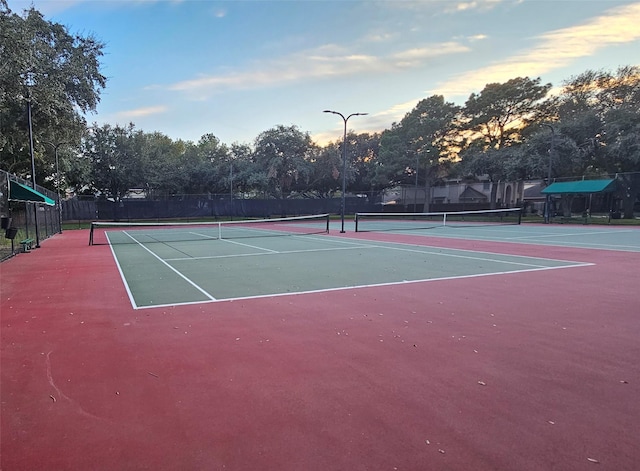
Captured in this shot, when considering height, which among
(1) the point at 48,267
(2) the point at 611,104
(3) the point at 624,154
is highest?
(2) the point at 611,104

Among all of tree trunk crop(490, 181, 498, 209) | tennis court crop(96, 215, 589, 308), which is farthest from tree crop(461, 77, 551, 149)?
tennis court crop(96, 215, 589, 308)

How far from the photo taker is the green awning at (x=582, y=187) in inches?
1166

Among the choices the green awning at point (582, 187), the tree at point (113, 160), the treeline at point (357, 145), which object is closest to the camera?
the treeline at point (357, 145)

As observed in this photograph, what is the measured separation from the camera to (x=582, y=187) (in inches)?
1201

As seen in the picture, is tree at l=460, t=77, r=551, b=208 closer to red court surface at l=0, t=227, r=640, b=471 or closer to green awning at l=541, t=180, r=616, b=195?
green awning at l=541, t=180, r=616, b=195

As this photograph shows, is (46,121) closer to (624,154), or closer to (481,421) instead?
(481,421)

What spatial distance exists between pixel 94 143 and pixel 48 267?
103 ft

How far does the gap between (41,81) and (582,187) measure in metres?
34.8

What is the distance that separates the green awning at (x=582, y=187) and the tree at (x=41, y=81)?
106ft

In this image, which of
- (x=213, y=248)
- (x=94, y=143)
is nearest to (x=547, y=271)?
(x=213, y=248)

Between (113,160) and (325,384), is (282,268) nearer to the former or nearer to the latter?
(325,384)

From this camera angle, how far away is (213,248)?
49.0 feet

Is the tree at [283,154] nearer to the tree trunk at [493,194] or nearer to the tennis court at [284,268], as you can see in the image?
the tree trunk at [493,194]

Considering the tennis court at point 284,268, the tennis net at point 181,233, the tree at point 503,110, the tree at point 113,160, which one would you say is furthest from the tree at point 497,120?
the tree at point 113,160
